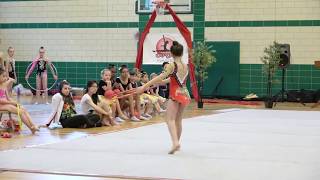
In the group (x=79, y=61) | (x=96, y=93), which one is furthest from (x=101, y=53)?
(x=96, y=93)

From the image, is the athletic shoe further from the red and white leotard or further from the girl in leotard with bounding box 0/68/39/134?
the red and white leotard

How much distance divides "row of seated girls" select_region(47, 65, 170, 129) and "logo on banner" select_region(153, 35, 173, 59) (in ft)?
19.0

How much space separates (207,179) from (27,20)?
666 inches

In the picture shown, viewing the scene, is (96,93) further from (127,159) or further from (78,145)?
(127,159)

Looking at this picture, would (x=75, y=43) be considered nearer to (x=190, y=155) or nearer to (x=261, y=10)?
(x=261, y=10)

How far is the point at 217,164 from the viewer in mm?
6039

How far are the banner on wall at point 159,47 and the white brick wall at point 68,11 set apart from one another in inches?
48.0

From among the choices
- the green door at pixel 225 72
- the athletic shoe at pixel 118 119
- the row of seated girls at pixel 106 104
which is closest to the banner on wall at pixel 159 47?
the green door at pixel 225 72

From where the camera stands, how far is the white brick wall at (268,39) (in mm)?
17688

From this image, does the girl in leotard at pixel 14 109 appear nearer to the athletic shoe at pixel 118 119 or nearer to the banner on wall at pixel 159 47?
the athletic shoe at pixel 118 119

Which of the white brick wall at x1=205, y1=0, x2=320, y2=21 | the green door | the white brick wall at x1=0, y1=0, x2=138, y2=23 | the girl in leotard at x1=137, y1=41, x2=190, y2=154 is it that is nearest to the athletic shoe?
the girl in leotard at x1=137, y1=41, x2=190, y2=154

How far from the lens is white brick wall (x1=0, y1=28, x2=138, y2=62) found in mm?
19844

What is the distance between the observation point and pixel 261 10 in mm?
18203

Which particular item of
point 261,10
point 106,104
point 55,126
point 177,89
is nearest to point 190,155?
point 177,89
